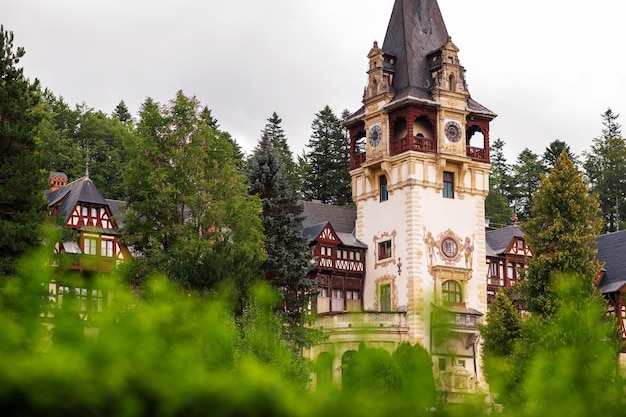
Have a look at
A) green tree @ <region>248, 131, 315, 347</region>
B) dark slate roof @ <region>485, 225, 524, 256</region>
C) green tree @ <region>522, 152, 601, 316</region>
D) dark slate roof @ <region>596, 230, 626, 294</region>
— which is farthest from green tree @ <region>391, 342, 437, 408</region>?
dark slate roof @ <region>485, 225, 524, 256</region>

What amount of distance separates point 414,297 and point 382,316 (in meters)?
1.80

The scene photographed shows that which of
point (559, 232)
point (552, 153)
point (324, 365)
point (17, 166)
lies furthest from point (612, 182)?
point (324, 365)

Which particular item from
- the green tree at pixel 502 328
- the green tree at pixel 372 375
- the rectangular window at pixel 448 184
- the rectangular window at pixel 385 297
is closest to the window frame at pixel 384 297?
the rectangular window at pixel 385 297

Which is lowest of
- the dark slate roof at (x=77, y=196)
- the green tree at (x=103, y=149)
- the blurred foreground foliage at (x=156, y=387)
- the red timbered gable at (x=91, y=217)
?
the blurred foreground foliage at (x=156, y=387)

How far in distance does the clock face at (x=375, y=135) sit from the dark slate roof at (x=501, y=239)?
9312 millimetres

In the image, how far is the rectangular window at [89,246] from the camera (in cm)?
5178

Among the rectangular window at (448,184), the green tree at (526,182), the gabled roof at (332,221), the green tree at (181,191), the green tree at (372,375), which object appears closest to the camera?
the green tree at (372,375)

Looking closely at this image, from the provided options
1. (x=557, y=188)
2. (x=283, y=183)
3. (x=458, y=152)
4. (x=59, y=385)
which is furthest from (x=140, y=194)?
(x=59, y=385)

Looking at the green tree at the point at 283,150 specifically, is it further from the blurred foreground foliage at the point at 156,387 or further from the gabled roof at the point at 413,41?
the blurred foreground foliage at the point at 156,387

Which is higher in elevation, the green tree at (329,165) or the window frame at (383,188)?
the green tree at (329,165)

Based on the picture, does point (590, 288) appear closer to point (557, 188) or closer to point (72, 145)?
point (557, 188)

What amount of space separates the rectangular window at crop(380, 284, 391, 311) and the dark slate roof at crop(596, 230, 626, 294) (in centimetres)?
1195

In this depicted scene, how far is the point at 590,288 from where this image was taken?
43.7 m

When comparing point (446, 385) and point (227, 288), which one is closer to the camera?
point (446, 385)
